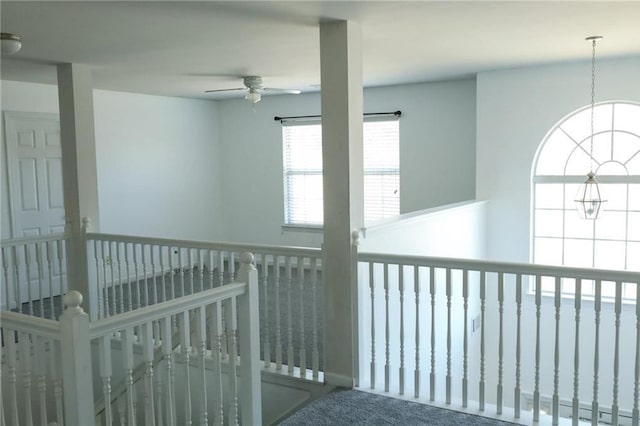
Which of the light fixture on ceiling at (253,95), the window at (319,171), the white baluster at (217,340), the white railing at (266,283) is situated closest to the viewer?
the white baluster at (217,340)

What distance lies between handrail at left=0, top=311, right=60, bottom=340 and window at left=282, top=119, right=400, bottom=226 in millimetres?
5414

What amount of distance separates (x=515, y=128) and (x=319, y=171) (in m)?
2.69

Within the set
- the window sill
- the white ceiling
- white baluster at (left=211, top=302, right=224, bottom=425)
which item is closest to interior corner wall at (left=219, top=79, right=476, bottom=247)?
the window sill

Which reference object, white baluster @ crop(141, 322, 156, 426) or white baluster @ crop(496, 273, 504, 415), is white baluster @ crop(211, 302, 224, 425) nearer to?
white baluster @ crop(141, 322, 156, 426)

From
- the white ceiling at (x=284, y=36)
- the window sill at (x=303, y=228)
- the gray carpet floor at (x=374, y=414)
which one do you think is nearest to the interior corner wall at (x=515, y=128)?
the white ceiling at (x=284, y=36)

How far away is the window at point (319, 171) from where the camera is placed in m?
7.14

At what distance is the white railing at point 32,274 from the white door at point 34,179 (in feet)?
0.05

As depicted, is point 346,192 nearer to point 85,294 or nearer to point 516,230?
point 85,294

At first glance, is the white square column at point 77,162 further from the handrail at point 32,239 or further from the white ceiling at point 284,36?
the white ceiling at point 284,36

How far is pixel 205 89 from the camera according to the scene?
6.88 metres

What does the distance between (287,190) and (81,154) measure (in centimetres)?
345

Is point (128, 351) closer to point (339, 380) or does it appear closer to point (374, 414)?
point (374, 414)

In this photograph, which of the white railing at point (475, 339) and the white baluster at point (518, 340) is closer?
the white baluster at point (518, 340)

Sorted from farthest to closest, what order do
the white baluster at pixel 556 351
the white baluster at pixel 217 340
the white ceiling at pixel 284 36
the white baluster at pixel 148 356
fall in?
the white ceiling at pixel 284 36, the white baluster at pixel 556 351, the white baluster at pixel 217 340, the white baluster at pixel 148 356
